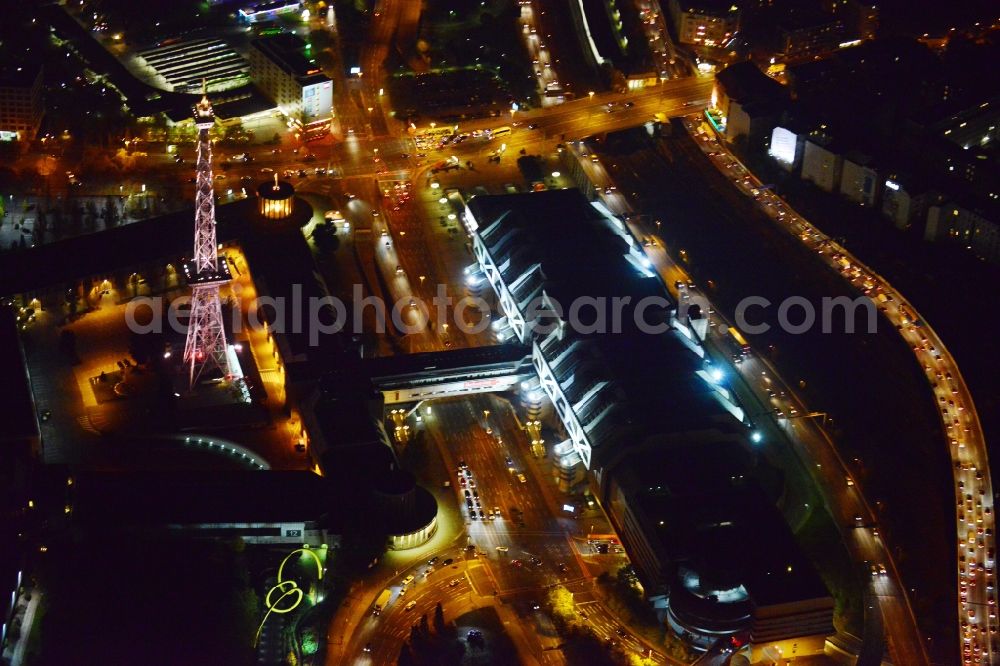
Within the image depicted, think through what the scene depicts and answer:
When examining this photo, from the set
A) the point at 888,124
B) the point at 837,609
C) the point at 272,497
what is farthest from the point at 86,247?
the point at 888,124

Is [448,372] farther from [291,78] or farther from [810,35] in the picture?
[810,35]

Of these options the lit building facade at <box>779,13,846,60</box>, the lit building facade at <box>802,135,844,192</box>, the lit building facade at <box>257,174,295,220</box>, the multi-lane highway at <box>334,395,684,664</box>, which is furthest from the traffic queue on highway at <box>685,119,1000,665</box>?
the lit building facade at <box>257,174,295,220</box>

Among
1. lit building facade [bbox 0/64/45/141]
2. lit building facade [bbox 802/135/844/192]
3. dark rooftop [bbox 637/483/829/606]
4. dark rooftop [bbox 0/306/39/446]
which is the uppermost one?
lit building facade [bbox 0/64/45/141]

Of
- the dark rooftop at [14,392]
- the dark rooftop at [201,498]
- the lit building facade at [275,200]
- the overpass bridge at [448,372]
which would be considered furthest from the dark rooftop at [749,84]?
the dark rooftop at [14,392]

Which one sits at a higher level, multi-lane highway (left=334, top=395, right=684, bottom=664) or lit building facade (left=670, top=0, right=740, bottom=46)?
lit building facade (left=670, top=0, right=740, bottom=46)

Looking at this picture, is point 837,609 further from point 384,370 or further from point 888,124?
point 888,124

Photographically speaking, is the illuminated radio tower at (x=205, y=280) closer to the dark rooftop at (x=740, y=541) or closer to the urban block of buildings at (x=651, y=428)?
the urban block of buildings at (x=651, y=428)

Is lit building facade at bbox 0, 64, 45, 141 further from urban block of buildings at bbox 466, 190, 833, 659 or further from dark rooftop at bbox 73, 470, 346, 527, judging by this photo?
dark rooftop at bbox 73, 470, 346, 527

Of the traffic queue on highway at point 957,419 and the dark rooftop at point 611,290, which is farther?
the dark rooftop at point 611,290
